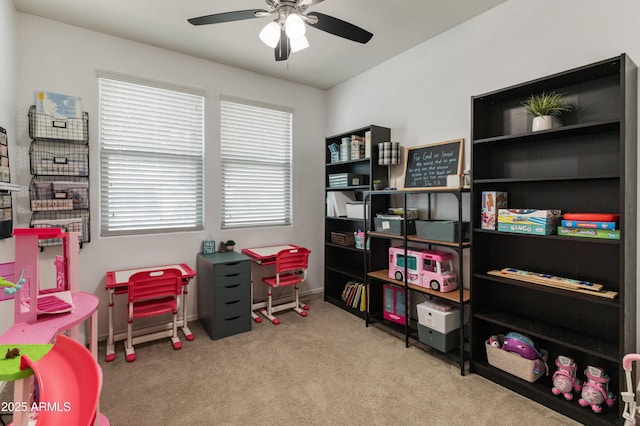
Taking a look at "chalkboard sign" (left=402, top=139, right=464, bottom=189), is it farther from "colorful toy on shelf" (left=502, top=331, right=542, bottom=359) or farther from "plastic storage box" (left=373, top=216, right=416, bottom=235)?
"colorful toy on shelf" (left=502, top=331, right=542, bottom=359)

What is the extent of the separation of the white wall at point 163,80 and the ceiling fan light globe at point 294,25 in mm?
1937

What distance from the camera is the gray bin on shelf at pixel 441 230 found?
257 centimetres

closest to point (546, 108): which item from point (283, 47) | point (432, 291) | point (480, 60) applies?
point (480, 60)

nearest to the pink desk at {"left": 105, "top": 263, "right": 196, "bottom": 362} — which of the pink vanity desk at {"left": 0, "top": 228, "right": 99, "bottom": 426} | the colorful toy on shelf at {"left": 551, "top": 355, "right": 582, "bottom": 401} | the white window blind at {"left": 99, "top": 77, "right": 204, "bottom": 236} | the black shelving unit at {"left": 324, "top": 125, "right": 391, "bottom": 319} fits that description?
the white window blind at {"left": 99, "top": 77, "right": 204, "bottom": 236}

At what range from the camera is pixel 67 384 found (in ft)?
2.87

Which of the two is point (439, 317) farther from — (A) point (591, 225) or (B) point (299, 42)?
(B) point (299, 42)

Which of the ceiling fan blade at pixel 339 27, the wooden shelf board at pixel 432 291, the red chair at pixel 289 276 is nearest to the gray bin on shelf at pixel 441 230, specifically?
Answer: the wooden shelf board at pixel 432 291

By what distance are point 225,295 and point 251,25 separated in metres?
2.56

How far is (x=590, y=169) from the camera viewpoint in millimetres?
2068

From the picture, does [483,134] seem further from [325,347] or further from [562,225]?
[325,347]

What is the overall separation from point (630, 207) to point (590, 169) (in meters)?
0.33

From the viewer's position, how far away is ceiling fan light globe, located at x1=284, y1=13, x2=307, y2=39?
6.33 ft

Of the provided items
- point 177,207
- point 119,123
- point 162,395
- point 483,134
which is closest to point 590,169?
point 483,134

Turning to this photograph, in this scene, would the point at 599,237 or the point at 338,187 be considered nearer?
the point at 599,237
